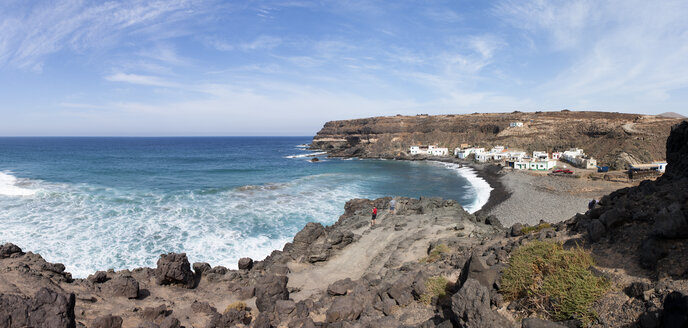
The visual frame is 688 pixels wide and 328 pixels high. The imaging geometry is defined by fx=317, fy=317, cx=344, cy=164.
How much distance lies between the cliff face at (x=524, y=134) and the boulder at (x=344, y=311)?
58483 mm

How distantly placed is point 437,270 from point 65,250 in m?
20.3

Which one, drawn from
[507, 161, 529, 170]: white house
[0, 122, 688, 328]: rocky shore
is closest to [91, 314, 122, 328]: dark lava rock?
[0, 122, 688, 328]: rocky shore

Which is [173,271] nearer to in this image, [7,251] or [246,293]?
[246,293]

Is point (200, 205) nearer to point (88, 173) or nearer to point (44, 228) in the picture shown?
point (44, 228)

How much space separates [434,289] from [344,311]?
95.8 inches

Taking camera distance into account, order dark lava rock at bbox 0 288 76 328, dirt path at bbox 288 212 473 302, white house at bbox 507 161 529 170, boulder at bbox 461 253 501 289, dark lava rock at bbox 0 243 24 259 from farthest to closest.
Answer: white house at bbox 507 161 529 170 → dirt path at bbox 288 212 473 302 → dark lava rock at bbox 0 243 24 259 → boulder at bbox 461 253 501 289 → dark lava rock at bbox 0 288 76 328

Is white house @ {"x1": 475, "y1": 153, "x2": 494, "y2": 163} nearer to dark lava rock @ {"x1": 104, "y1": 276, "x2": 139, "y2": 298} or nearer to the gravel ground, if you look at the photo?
the gravel ground

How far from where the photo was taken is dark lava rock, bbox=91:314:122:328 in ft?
25.8

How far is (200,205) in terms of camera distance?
29484mm

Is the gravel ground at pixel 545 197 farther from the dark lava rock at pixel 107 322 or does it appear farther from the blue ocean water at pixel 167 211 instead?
the dark lava rock at pixel 107 322

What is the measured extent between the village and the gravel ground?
279 inches

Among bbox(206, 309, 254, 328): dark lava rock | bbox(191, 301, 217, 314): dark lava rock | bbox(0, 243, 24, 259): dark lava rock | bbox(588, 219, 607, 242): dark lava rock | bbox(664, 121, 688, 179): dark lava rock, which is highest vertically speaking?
bbox(664, 121, 688, 179): dark lava rock

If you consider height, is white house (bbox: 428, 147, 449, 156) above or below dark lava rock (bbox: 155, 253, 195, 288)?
above

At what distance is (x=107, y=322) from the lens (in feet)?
26.3
